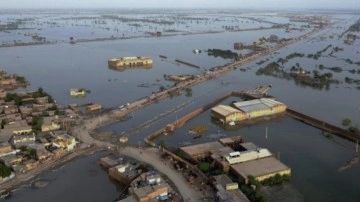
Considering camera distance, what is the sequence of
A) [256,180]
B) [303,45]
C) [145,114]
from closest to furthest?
[256,180], [145,114], [303,45]

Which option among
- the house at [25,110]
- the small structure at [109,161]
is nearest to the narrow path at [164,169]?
the small structure at [109,161]

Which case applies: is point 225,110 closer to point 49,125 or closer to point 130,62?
point 49,125

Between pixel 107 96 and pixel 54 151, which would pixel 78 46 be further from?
pixel 54 151

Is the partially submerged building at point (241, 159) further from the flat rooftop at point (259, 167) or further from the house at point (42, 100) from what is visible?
the house at point (42, 100)

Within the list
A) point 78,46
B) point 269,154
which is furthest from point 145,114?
point 78,46

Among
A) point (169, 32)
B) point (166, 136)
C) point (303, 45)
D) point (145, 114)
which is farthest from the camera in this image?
point (169, 32)

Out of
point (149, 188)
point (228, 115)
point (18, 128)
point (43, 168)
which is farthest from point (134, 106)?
point (149, 188)

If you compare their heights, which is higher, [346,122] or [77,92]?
[77,92]
